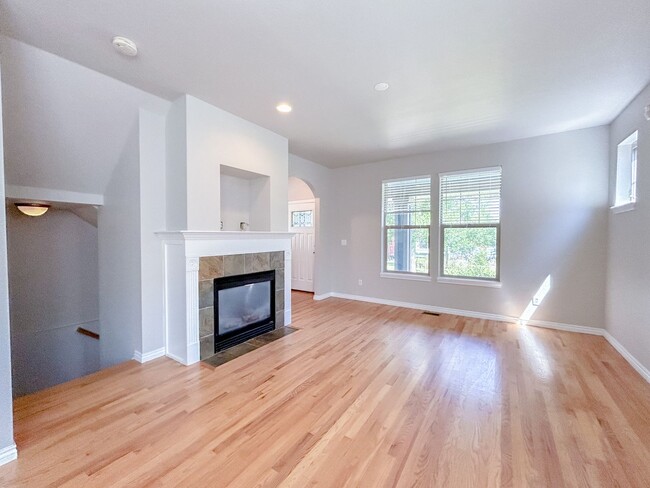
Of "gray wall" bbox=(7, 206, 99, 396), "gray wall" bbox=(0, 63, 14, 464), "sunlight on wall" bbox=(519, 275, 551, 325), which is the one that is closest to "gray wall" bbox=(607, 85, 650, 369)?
"sunlight on wall" bbox=(519, 275, 551, 325)

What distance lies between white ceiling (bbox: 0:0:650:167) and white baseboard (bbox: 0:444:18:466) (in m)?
2.59

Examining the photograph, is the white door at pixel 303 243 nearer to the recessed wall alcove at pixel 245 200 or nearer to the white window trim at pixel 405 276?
the white window trim at pixel 405 276

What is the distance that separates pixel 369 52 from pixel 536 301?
3.96 m

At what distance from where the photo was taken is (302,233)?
6.32m

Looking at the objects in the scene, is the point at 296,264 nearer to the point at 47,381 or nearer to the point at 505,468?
the point at 47,381

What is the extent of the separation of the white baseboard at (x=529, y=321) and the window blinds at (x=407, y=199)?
151 cm

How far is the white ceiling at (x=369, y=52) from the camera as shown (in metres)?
1.66

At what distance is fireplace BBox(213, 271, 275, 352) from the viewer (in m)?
3.08

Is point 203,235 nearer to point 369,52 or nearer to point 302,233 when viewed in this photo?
point 369,52

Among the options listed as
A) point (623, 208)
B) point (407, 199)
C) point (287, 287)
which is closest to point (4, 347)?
point (287, 287)

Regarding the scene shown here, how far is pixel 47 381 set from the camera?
4043 mm

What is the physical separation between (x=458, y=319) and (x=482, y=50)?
11.6ft

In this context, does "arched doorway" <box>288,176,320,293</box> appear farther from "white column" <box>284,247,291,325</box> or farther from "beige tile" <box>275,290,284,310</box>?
"beige tile" <box>275,290,284,310</box>

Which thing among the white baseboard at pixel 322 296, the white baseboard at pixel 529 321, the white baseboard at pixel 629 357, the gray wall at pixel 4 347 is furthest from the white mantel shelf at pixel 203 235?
the white baseboard at pixel 629 357
